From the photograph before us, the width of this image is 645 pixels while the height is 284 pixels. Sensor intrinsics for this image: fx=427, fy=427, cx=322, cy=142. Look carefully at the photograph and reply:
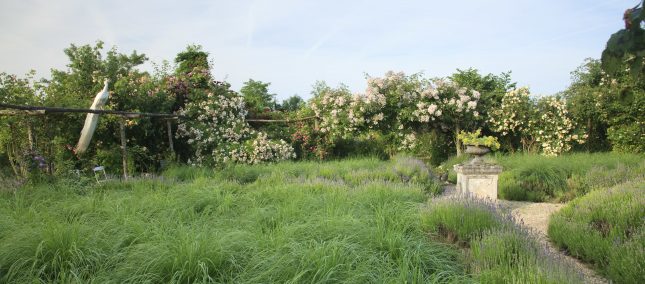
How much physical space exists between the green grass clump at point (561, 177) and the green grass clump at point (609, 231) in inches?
69.9

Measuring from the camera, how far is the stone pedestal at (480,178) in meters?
6.81

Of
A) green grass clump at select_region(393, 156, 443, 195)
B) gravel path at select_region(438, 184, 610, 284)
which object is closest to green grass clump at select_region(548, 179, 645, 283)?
gravel path at select_region(438, 184, 610, 284)

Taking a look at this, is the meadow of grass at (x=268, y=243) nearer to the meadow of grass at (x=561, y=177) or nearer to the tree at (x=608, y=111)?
the meadow of grass at (x=561, y=177)

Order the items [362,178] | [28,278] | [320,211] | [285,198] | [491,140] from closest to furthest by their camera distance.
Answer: [28,278] → [320,211] → [285,198] → [491,140] → [362,178]

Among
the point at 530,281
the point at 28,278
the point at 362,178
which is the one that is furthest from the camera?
the point at 362,178

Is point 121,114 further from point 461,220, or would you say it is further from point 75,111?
point 461,220

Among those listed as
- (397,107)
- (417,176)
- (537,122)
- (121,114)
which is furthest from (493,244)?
(537,122)

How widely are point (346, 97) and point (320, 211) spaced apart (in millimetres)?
7722

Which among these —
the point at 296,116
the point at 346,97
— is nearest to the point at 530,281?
the point at 346,97

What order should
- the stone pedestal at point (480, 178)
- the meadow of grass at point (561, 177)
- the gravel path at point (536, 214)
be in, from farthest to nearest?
the meadow of grass at point (561, 177), the stone pedestal at point (480, 178), the gravel path at point (536, 214)

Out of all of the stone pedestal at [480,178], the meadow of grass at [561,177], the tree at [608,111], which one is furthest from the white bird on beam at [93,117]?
the tree at [608,111]

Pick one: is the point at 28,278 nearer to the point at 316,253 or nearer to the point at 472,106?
the point at 316,253

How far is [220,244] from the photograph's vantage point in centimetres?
281

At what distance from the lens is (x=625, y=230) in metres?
4.11
